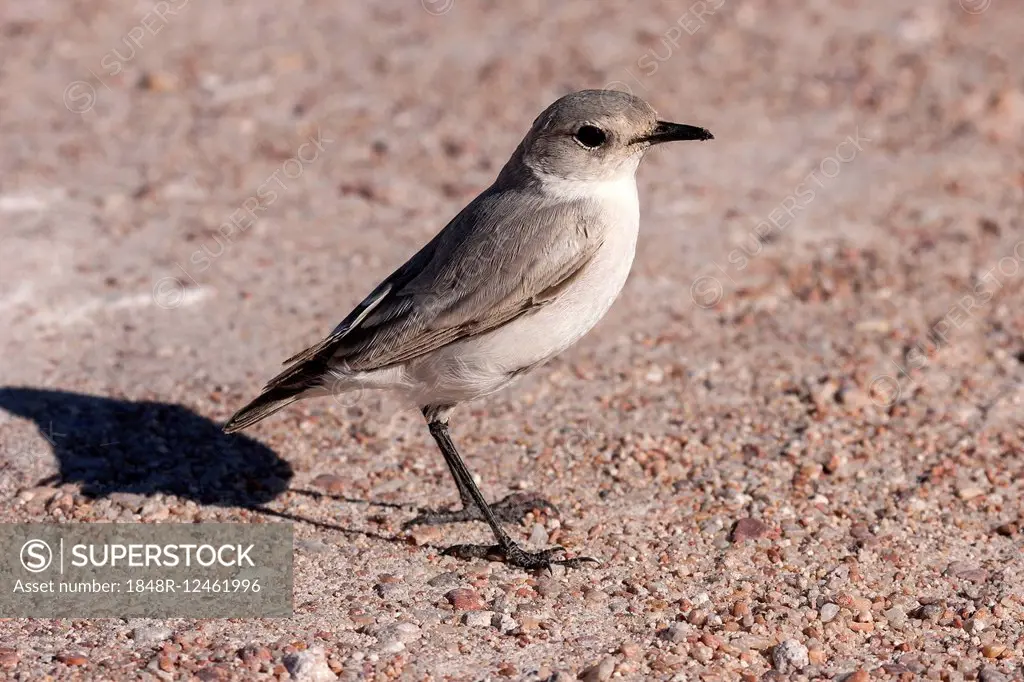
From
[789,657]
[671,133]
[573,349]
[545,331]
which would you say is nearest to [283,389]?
[545,331]

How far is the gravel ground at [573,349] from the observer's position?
533 cm

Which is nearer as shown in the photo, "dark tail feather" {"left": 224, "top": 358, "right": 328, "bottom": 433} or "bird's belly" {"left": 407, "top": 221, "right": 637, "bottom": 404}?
"bird's belly" {"left": 407, "top": 221, "right": 637, "bottom": 404}

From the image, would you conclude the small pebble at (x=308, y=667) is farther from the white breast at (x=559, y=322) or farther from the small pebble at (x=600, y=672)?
the white breast at (x=559, y=322)

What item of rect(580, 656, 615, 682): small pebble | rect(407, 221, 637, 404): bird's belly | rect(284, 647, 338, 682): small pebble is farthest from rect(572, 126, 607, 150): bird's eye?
rect(284, 647, 338, 682): small pebble

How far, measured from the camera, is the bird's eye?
5754mm

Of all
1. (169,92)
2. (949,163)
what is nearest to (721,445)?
(949,163)

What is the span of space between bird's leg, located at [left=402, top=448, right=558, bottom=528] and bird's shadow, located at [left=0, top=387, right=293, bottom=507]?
814 mm

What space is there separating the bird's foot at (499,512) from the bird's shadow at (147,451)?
80 cm

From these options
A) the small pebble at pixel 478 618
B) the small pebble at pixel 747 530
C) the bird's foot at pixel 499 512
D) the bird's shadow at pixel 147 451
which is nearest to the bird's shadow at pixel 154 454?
the bird's shadow at pixel 147 451

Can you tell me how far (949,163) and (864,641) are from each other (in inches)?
231

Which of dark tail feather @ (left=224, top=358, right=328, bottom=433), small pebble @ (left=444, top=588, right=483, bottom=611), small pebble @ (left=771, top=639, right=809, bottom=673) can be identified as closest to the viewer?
small pebble @ (left=771, top=639, right=809, bottom=673)

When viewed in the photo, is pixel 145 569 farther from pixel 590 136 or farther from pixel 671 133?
pixel 671 133

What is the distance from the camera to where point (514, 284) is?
18.7 ft

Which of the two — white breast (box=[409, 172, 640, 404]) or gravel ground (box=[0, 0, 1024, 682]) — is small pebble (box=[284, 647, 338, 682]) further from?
white breast (box=[409, 172, 640, 404])
